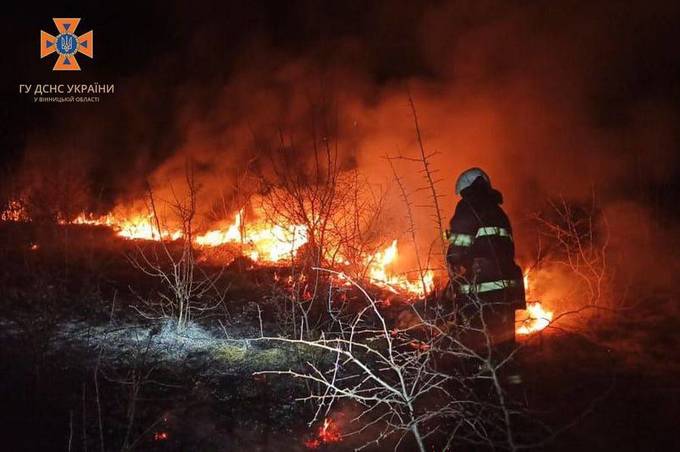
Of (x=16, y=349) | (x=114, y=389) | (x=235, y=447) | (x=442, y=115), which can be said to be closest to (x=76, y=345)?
(x=16, y=349)

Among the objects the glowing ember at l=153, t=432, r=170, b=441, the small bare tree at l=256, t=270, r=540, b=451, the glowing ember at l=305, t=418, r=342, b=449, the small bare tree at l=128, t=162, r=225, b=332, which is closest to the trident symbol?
the small bare tree at l=128, t=162, r=225, b=332

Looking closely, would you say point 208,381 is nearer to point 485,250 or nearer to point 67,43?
point 485,250

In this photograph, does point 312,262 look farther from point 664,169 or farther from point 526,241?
point 664,169

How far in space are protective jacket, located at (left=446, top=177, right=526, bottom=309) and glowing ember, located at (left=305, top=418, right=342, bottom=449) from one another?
5.83ft

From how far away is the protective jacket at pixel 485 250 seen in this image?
498 cm

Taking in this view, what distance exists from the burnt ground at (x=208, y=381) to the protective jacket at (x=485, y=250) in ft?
3.10

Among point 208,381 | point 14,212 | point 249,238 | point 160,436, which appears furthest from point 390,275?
point 14,212

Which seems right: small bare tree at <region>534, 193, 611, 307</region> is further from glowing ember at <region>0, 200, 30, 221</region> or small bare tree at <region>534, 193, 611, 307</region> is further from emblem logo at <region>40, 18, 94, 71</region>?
emblem logo at <region>40, 18, 94, 71</region>

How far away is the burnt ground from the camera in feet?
13.1

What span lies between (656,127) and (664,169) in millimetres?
949

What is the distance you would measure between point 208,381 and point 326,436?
1.45 meters

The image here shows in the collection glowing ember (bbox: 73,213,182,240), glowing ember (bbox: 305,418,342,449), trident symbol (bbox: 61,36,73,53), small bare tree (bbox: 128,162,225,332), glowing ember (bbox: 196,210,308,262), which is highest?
trident symbol (bbox: 61,36,73,53)

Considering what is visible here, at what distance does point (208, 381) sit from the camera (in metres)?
4.97

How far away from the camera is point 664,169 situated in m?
11.3
